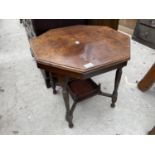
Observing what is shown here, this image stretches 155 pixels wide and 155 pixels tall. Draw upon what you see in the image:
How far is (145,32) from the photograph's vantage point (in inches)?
89.4

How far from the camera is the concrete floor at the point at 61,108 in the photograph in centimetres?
133

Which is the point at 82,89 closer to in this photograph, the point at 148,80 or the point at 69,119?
the point at 69,119

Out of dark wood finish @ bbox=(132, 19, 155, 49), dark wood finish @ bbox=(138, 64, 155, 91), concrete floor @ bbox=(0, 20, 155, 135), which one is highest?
dark wood finish @ bbox=(132, 19, 155, 49)

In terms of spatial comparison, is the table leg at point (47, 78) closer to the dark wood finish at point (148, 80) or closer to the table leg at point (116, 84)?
the table leg at point (116, 84)

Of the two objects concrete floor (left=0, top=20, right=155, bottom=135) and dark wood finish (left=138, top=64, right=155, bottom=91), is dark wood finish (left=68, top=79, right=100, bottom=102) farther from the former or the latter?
dark wood finish (left=138, top=64, right=155, bottom=91)

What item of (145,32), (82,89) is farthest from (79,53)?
(145,32)

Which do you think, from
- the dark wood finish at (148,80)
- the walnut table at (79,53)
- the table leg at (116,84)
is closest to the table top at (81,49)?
the walnut table at (79,53)

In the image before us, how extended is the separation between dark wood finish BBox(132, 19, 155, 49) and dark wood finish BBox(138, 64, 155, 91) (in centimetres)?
95

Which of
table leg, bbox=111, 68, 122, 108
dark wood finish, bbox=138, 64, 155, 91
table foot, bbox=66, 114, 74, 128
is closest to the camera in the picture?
table leg, bbox=111, 68, 122, 108

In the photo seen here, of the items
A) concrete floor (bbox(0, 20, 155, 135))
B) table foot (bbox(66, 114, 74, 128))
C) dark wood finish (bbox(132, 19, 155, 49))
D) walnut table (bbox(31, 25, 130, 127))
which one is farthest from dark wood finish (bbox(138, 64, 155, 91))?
dark wood finish (bbox(132, 19, 155, 49))

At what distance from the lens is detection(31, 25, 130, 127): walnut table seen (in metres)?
0.92

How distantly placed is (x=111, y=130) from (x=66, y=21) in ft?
3.61

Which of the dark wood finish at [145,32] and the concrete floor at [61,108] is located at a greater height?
the dark wood finish at [145,32]

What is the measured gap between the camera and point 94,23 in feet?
5.61
